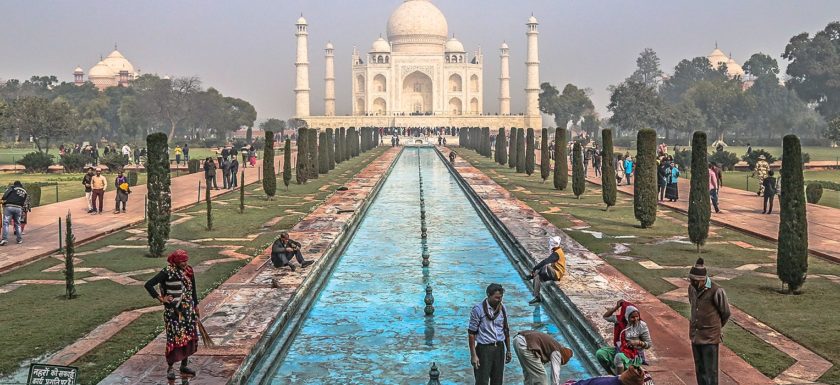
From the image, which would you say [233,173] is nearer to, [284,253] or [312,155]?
[312,155]

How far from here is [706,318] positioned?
5.64 metres

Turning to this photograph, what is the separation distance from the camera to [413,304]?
8.79 metres

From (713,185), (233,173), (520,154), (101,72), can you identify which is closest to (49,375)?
(713,185)

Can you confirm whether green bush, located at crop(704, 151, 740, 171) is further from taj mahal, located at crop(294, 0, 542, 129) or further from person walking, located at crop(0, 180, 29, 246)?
taj mahal, located at crop(294, 0, 542, 129)

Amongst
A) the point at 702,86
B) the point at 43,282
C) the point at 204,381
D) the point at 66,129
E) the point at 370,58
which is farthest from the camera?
the point at 370,58

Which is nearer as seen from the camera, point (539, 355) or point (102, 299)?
point (539, 355)

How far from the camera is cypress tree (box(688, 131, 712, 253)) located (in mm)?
11352

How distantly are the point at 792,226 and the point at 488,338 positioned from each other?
4.65 metres

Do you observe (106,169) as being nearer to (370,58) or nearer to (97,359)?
(97,359)

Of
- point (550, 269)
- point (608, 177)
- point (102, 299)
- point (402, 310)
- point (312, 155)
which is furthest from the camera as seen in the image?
point (312, 155)

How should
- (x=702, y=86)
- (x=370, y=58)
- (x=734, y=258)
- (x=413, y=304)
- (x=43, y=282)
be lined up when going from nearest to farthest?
(x=413, y=304) < (x=43, y=282) < (x=734, y=258) < (x=702, y=86) < (x=370, y=58)

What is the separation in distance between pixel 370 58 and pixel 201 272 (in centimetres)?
6687

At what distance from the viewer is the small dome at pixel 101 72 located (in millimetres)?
88438

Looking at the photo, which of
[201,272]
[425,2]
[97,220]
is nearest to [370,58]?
[425,2]
